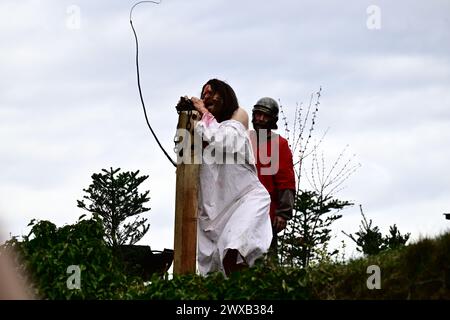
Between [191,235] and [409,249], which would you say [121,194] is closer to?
[191,235]

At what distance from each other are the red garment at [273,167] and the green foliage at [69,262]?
264cm

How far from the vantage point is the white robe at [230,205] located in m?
7.07

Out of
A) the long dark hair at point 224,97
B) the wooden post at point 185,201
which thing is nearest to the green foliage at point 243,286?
the wooden post at point 185,201

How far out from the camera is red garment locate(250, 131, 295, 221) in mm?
8523

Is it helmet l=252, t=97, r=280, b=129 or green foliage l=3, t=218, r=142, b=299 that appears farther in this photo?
Result: helmet l=252, t=97, r=280, b=129

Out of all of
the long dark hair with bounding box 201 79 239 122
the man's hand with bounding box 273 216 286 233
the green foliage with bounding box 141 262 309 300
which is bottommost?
the green foliage with bounding box 141 262 309 300

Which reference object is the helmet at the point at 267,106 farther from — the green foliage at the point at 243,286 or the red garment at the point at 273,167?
the green foliage at the point at 243,286

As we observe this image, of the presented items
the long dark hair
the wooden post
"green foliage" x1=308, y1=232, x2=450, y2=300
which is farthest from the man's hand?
"green foliage" x1=308, y1=232, x2=450, y2=300

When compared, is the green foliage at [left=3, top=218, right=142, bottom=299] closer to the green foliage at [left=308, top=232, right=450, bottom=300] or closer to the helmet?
the green foliage at [left=308, top=232, right=450, bottom=300]

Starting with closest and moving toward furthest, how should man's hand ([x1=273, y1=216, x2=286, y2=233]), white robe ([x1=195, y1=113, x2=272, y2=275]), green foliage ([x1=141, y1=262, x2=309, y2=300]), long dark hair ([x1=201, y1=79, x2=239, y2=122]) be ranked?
green foliage ([x1=141, y1=262, x2=309, y2=300]), white robe ([x1=195, y1=113, x2=272, y2=275]), long dark hair ([x1=201, y1=79, x2=239, y2=122]), man's hand ([x1=273, y1=216, x2=286, y2=233])

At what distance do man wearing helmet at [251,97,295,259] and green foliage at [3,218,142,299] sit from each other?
255 centimetres

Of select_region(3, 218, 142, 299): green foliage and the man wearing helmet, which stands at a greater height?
the man wearing helmet

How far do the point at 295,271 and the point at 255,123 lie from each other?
3.93 meters

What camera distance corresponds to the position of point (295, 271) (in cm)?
463
